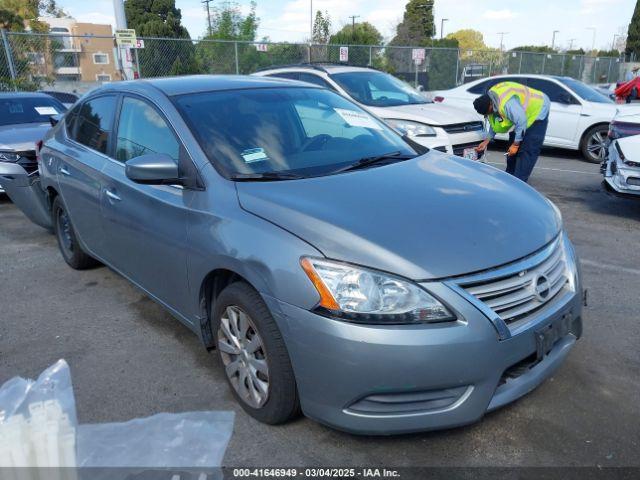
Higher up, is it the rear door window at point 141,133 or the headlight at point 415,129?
the rear door window at point 141,133

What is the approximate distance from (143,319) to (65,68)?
13.9 metres

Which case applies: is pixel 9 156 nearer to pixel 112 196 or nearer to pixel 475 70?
pixel 112 196

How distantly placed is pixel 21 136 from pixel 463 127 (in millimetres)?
6167

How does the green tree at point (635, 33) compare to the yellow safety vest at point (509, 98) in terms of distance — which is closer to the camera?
the yellow safety vest at point (509, 98)

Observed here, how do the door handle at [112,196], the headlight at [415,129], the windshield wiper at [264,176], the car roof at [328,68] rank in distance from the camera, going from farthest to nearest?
the car roof at [328,68], the headlight at [415,129], the door handle at [112,196], the windshield wiper at [264,176]

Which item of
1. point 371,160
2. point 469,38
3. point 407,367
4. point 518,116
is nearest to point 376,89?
point 518,116

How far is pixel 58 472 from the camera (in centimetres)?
147

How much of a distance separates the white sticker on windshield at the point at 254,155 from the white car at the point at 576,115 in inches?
299

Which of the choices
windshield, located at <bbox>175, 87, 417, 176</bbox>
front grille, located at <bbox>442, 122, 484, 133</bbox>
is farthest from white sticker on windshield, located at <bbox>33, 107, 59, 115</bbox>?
windshield, located at <bbox>175, 87, 417, 176</bbox>

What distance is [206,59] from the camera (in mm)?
17094

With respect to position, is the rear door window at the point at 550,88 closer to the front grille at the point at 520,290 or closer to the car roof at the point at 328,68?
the car roof at the point at 328,68

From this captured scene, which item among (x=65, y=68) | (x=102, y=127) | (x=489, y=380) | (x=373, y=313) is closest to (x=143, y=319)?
(x=102, y=127)

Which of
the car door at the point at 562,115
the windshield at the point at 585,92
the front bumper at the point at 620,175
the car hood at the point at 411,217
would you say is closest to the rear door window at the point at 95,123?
the car hood at the point at 411,217

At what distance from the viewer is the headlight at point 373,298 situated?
85.8 inches
